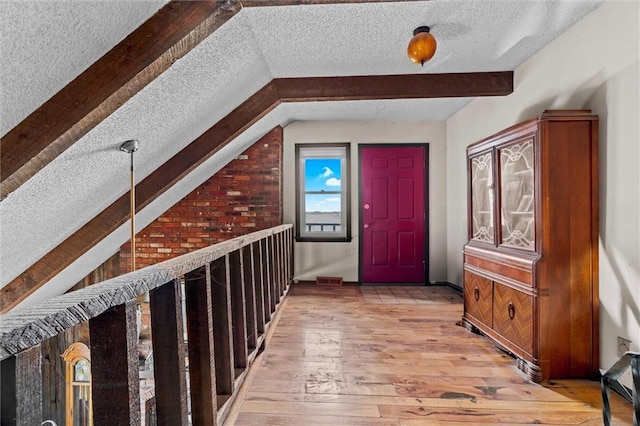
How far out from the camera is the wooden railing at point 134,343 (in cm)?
48

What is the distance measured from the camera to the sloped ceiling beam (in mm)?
3094

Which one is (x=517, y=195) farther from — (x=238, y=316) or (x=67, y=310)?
(x=67, y=310)

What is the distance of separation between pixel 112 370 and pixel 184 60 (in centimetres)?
184

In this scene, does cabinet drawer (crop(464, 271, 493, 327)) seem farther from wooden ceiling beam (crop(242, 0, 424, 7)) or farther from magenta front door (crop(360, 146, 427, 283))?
wooden ceiling beam (crop(242, 0, 424, 7))

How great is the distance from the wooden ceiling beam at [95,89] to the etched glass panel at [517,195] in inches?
80.9

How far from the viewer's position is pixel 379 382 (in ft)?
6.61

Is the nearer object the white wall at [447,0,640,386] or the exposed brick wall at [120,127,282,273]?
the white wall at [447,0,640,386]

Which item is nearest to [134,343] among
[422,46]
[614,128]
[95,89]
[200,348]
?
[200,348]

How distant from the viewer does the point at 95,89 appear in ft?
5.63

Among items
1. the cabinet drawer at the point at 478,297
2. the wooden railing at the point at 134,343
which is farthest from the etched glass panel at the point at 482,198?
the wooden railing at the point at 134,343

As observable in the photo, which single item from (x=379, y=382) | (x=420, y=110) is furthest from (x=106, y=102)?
(x=420, y=110)

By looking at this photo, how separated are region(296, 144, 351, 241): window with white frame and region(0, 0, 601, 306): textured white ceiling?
182 centimetres

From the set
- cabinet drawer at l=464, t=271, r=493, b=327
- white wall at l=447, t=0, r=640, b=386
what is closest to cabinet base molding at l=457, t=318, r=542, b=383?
cabinet drawer at l=464, t=271, r=493, b=327

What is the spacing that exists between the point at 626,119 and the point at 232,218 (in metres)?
4.04
